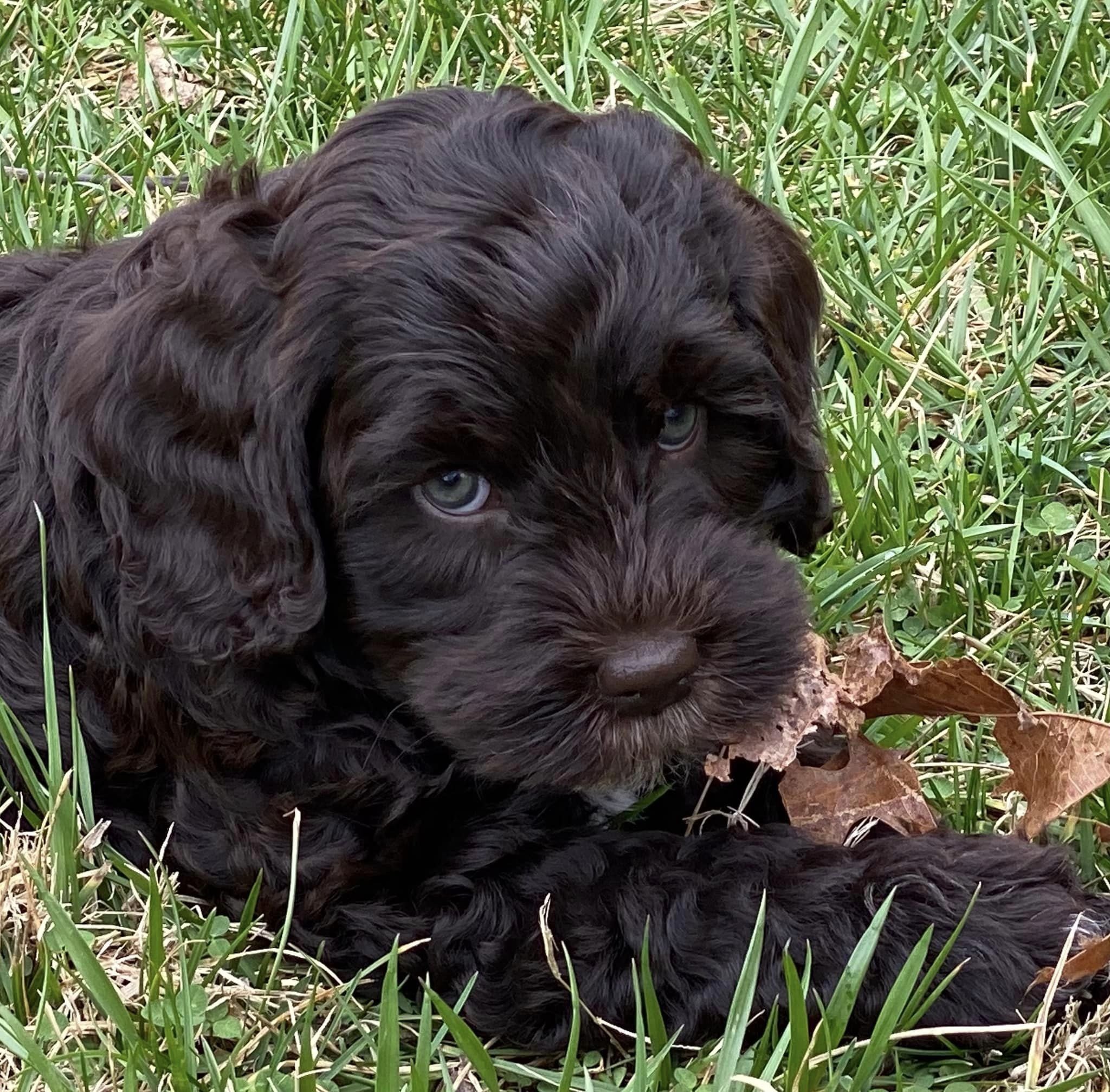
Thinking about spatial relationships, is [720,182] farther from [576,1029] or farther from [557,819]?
[576,1029]

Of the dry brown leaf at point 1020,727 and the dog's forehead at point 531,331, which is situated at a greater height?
the dog's forehead at point 531,331

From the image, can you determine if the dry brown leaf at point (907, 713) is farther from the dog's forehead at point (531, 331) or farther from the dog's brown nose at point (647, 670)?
the dog's forehead at point (531, 331)

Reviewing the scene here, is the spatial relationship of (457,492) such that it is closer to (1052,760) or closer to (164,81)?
(1052,760)

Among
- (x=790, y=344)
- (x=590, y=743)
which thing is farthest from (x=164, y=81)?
(x=590, y=743)

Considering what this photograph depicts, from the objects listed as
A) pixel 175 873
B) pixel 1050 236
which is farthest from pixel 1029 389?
pixel 175 873

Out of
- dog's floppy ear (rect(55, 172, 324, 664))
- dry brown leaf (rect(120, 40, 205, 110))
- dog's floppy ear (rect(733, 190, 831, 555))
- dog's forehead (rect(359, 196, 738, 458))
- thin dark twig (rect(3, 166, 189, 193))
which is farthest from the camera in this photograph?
dry brown leaf (rect(120, 40, 205, 110))

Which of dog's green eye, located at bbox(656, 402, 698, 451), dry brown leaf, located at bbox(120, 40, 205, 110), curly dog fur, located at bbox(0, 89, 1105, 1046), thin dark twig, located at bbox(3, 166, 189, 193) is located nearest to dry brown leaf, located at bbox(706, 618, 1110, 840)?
curly dog fur, located at bbox(0, 89, 1105, 1046)

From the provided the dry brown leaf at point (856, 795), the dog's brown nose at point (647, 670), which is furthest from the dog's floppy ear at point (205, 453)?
the dry brown leaf at point (856, 795)

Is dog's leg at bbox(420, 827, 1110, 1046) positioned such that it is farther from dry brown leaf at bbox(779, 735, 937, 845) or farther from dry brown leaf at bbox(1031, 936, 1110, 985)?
dry brown leaf at bbox(779, 735, 937, 845)
